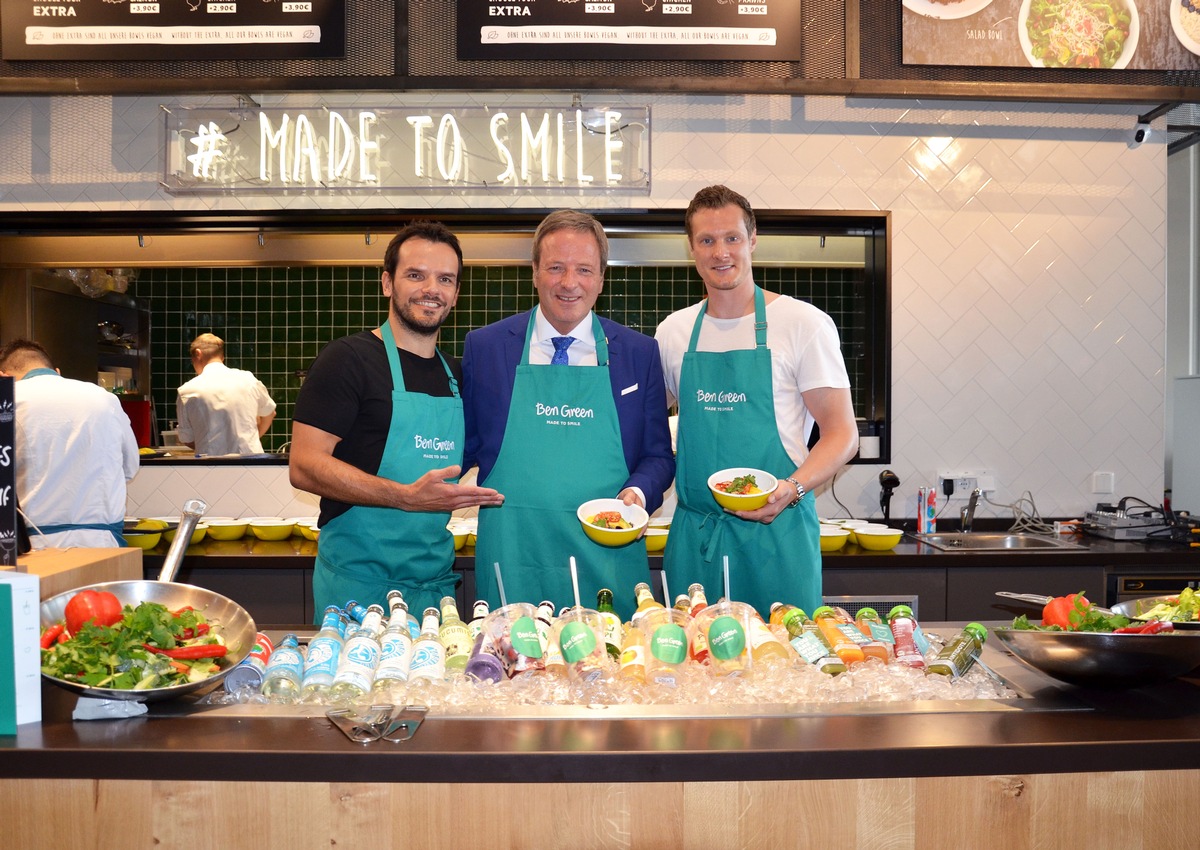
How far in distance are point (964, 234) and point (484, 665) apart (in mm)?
3658

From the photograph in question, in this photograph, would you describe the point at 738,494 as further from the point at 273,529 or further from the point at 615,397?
the point at 273,529

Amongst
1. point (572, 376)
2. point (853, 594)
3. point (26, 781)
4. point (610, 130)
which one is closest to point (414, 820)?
point (26, 781)

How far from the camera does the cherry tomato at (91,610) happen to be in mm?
1709

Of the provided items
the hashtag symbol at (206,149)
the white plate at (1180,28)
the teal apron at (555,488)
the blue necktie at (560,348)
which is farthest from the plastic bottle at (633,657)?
the white plate at (1180,28)

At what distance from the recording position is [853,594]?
3.77 meters

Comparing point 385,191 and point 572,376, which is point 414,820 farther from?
point 385,191

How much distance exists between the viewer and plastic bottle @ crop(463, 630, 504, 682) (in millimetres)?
1696

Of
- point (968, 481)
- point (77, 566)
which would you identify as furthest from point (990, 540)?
point (77, 566)

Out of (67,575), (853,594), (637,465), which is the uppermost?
(637,465)

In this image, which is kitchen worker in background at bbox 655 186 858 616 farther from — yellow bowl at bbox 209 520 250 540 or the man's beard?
yellow bowl at bbox 209 520 250 540

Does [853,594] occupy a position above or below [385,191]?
below

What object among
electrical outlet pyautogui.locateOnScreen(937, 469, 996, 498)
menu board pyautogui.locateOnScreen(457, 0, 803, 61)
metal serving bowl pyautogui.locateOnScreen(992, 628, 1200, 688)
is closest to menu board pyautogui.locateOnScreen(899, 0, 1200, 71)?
menu board pyautogui.locateOnScreen(457, 0, 803, 61)

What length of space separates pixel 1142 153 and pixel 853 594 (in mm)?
2671

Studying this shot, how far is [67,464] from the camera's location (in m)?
3.86
